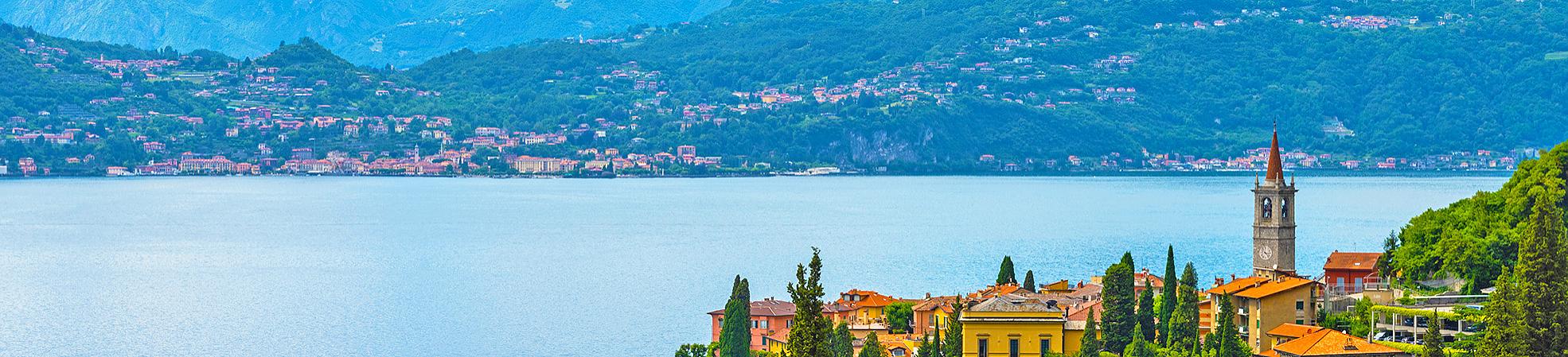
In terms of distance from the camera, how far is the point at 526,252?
7425cm

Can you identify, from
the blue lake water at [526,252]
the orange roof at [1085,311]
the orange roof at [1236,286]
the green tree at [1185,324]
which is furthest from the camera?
the blue lake water at [526,252]

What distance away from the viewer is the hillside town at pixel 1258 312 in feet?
84.3

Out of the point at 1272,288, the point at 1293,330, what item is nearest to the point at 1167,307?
the point at 1272,288

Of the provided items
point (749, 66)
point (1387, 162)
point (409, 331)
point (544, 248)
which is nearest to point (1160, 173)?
point (1387, 162)

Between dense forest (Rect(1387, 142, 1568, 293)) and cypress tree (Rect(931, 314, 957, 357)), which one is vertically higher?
dense forest (Rect(1387, 142, 1568, 293))

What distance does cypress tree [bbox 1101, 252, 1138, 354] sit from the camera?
28.7m

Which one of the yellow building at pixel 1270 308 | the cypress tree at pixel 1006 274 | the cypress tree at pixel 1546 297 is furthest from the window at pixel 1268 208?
the cypress tree at pixel 1546 297

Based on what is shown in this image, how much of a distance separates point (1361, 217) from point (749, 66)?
360 feet

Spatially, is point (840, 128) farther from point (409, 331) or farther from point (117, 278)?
point (409, 331)

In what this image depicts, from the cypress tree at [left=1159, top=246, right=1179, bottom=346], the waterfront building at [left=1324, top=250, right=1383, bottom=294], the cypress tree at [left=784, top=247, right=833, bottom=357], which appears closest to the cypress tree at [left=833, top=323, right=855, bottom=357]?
the cypress tree at [left=1159, top=246, right=1179, bottom=346]

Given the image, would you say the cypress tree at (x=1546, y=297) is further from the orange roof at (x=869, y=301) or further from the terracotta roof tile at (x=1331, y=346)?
the orange roof at (x=869, y=301)

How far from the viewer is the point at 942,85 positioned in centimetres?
17412

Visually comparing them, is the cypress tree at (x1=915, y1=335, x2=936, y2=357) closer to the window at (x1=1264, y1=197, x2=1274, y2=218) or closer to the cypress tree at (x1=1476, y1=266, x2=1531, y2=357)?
the cypress tree at (x1=1476, y1=266, x2=1531, y2=357)

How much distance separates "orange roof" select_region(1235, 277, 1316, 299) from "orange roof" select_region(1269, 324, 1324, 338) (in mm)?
469
